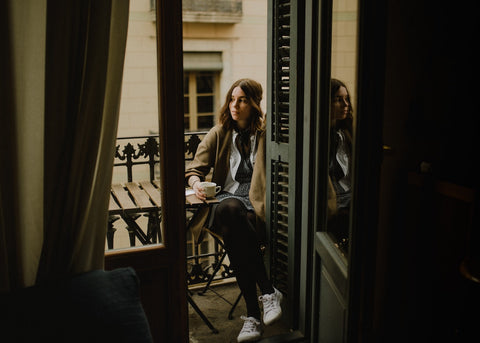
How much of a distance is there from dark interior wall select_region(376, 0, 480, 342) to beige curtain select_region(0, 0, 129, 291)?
1.25m

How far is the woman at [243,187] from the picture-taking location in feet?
8.12

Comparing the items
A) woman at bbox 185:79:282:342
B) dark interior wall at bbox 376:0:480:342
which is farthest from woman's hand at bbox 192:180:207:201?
dark interior wall at bbox 376:0:480:342

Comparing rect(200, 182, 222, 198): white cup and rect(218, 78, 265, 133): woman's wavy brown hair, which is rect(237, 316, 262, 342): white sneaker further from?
rect(218, 78, 265, 133): woman's wavy brown hair

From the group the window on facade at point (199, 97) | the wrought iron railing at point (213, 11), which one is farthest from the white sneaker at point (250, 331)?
the wrought iron railing at point (213, 11)

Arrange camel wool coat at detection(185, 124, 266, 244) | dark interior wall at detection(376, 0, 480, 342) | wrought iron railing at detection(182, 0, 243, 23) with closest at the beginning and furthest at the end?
dark interior wall at detection(376, 0, 480, 342), camel wool coat at detection(185, 124, 266, 244), wrought iron railing at detection(182, 0, 243, 23)

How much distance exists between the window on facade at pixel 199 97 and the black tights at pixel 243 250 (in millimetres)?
4541

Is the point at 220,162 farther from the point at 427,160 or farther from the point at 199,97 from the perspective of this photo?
the point at 199,97

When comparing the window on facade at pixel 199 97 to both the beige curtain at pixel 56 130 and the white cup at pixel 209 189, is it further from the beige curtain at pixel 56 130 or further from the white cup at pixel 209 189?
the beige curtain at pixel 56 130

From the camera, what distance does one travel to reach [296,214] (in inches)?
92.4

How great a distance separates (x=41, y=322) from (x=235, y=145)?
1.82 metres

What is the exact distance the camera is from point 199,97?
7062mm

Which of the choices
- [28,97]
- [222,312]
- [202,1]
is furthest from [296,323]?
[202,1]

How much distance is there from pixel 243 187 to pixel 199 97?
4.50 m

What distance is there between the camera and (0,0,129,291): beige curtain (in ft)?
4.51
